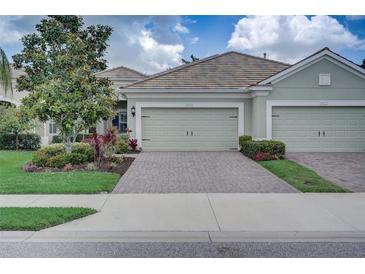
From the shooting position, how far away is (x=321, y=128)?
15.9 metres

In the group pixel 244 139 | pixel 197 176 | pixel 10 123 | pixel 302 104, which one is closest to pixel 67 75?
pixel 197 176

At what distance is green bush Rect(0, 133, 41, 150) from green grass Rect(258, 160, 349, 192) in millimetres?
12579

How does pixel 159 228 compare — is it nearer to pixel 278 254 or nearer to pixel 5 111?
pixel 278 254

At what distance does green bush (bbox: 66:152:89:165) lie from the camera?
38.4ft

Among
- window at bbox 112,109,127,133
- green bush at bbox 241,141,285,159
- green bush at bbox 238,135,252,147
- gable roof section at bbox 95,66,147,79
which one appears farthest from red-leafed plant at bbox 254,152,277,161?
gable roof section at bbox 95,66,147,79

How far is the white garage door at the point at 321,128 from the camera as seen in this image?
A: 622 inches

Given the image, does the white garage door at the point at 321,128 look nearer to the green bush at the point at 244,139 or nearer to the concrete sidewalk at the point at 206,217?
the green bush at the point at 244,139

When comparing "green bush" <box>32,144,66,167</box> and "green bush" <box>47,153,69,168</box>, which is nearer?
"green bush" <box>47,153,69,168</box>

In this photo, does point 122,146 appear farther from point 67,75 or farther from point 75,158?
point 67,75

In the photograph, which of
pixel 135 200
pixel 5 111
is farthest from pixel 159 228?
pixel 5 111

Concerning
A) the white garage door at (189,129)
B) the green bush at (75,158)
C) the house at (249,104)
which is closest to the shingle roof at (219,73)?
the house at (249,104)

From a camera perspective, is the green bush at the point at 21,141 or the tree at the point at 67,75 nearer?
the tree at the point at 67,75

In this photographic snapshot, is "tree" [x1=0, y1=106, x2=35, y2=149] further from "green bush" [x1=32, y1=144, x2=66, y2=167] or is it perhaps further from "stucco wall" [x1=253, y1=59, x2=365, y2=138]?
"stucco wall" [x1=253, y1=59, x2=365, y2=138]

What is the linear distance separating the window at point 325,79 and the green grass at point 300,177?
5256 mm
